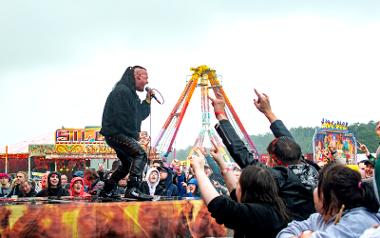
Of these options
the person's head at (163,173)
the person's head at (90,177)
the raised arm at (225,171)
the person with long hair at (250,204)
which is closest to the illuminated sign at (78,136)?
the person's head at (90,177)

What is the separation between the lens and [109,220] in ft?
19.0

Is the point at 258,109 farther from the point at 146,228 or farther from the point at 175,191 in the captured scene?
the point at 175,191

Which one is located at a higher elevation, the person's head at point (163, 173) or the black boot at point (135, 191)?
the black boot at point (135, 191)

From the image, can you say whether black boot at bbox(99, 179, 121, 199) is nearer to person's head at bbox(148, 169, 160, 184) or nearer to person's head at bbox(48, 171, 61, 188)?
person's head at bbox(48, 171, 61, 188)

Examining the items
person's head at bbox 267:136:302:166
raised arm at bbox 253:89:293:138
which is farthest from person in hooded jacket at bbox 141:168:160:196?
person's head at bbox 267:136:302:166

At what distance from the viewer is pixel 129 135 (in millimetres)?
6879

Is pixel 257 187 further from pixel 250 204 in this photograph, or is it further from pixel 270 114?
pixel 270 114

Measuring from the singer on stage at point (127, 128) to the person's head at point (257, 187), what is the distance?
3.75 m

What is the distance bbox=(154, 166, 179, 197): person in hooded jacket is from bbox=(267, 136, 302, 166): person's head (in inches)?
226

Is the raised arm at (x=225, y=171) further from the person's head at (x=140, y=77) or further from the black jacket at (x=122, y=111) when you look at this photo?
the person's head at (x=140, y=77)

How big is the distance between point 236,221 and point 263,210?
A: 197 millimetres

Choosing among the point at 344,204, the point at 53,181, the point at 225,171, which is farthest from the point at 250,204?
the point at 53,181

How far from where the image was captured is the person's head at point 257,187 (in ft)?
10.4

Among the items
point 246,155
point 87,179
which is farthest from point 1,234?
point 87,179
